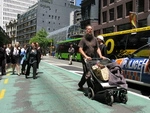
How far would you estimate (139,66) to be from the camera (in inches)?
330

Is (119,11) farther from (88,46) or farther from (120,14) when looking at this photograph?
(88,46)

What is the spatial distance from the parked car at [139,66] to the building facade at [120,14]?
26131 mm

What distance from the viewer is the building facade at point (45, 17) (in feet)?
385

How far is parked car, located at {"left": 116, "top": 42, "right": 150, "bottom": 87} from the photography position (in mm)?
8045

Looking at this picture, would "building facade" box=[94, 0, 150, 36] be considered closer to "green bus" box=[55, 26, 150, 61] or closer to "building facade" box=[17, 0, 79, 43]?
"green bus" box=[55, 26, 150, 61]

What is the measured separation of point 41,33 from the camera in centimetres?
9000

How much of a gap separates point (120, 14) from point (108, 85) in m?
39.0

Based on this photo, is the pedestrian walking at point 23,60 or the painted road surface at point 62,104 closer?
the painted road surface at point 62,104

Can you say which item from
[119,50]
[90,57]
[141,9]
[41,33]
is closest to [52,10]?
[41,33]

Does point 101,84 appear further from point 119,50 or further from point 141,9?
point 141,9

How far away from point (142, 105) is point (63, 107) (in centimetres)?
199

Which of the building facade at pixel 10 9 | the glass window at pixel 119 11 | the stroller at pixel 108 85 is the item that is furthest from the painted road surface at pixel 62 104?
the building facade at pixel 10 9

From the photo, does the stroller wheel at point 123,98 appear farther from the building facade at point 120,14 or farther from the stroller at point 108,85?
the building facade at point 120,14

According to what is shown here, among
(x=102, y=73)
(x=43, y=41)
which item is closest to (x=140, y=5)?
(x=102, y=73)
